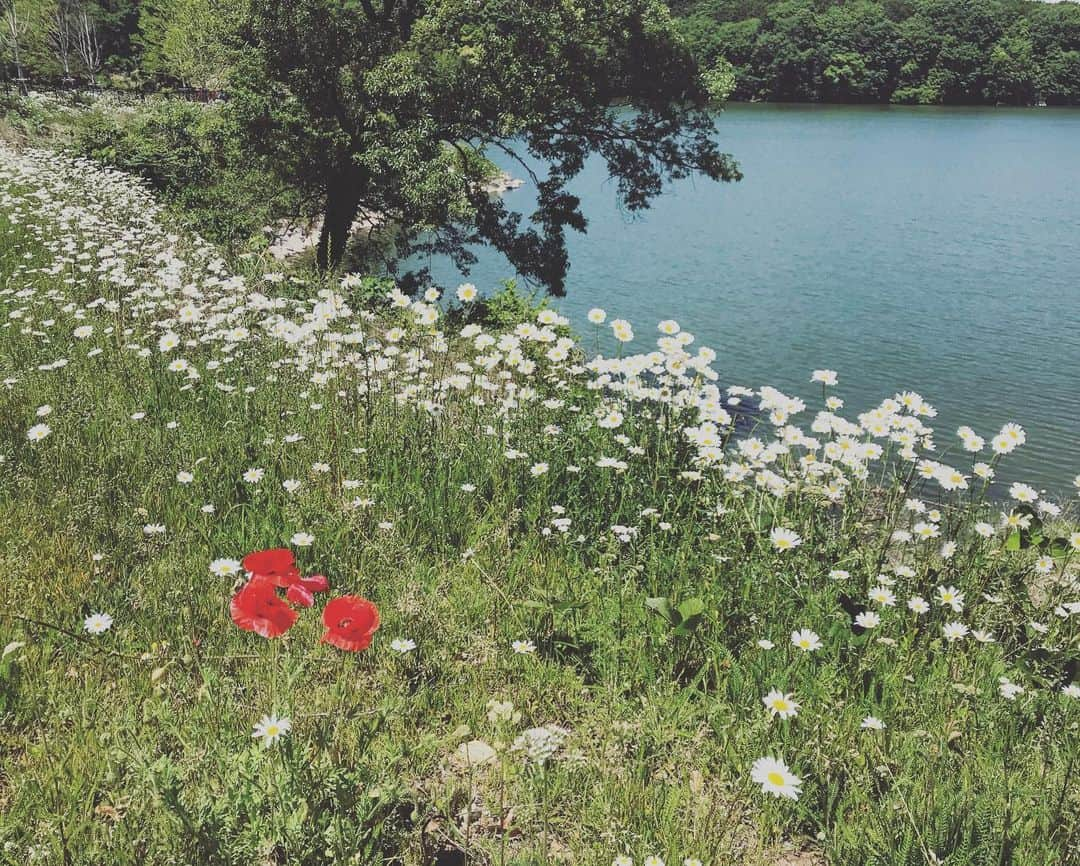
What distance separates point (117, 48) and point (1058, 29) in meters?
99.1

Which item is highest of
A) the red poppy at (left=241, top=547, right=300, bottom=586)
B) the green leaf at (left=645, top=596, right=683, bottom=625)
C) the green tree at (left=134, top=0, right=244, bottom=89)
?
the green tree at (left=134, top=0, right=244, bottom=89)

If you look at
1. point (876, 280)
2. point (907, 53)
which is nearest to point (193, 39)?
point (876, 280)

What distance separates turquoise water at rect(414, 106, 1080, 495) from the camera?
1416cm

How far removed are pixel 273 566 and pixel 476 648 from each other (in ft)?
4.00

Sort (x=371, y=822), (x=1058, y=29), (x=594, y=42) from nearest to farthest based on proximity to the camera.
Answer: (x=371, y=822), (x=594, y=42), (x=1058, y=29)

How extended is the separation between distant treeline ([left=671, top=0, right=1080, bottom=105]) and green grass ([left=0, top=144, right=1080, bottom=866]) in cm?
9723

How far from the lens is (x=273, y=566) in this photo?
2086 mm

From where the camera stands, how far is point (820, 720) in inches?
104

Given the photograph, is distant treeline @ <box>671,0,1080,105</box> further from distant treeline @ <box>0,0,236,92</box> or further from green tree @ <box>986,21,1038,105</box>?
distant treeline @ <box>0,0,236,92</box>

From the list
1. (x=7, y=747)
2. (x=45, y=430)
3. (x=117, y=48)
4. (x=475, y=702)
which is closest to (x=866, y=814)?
(x=475, y=702)

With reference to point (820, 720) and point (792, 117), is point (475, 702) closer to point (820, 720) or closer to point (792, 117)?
point (820, 720)

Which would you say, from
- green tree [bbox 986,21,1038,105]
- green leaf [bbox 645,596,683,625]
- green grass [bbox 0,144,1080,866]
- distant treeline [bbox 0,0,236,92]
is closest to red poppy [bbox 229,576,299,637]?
green grass [bbox 0,144,1080,866]

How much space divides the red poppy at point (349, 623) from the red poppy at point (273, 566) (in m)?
0.16

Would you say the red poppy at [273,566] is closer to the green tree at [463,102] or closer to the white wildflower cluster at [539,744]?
the white wildflower cluster at [539,744]
